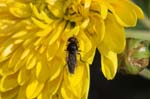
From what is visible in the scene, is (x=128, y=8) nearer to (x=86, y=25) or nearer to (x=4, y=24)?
(x=86, y=25)

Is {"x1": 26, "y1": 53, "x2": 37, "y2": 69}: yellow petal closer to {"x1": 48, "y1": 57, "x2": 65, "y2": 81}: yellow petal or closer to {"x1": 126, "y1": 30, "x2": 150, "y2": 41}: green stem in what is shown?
{"x1": 48, "y1": 57, "x2": 65, "y2": 81}: yellow petal

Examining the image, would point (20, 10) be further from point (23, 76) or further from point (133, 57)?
point (133, 57)

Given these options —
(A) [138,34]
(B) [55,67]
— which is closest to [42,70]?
(B) [55,67]

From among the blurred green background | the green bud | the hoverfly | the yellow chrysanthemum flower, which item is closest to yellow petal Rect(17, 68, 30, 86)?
the yellow chrysanthemum flower

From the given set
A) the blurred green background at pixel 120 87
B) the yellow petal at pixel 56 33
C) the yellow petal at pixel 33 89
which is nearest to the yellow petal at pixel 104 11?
the yellow petal at pixel 56 33

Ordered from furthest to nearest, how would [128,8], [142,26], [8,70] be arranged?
[142,26] < [8,70] < [128,8]

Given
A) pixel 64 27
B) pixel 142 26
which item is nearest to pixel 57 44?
pixel 64 27
